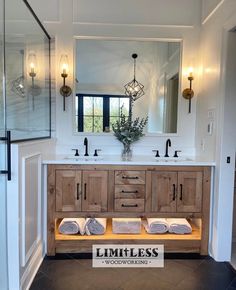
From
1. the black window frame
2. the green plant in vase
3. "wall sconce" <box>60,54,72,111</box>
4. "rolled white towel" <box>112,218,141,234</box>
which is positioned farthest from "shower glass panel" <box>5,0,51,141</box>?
"rolled white towel" <box>112,218,141,234</box>

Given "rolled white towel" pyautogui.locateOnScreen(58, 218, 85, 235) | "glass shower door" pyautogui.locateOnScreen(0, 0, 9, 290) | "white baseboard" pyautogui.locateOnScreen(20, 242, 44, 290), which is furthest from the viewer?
"rolled white towel" pyautogui.locateOnScreen(58, 218, 85, 235)

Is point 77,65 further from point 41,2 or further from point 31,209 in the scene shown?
point 31,209

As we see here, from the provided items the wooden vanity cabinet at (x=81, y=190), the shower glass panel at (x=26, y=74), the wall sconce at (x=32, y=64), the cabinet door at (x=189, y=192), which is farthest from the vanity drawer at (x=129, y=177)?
the wall sconce at (x=32, y=64)

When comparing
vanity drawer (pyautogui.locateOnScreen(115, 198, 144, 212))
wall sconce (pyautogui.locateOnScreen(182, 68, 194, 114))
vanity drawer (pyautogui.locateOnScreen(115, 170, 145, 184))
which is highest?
wall sconce (pyautogui.locateOnScreen(182, 68, 194, 114))

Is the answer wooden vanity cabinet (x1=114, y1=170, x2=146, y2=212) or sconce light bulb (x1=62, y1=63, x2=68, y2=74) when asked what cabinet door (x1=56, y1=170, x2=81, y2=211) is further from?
sconce light bulb (x1=62, y1=63, x2=68, y2=74)

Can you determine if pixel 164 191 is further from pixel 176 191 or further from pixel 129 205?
pixel 129 205

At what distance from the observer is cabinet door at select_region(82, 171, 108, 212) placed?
2578 mm

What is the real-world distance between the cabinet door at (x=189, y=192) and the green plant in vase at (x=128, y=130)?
68 cm

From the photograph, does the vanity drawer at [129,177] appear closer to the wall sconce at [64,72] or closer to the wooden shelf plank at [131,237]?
the wooden shelf plank at [131,237]

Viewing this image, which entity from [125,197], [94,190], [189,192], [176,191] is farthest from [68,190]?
[189,192]

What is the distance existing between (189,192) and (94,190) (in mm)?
930

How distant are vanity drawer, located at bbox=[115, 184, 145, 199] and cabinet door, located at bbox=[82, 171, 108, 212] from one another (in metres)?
0.13

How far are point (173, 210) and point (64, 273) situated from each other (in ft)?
3.79

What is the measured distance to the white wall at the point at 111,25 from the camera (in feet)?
10.0
